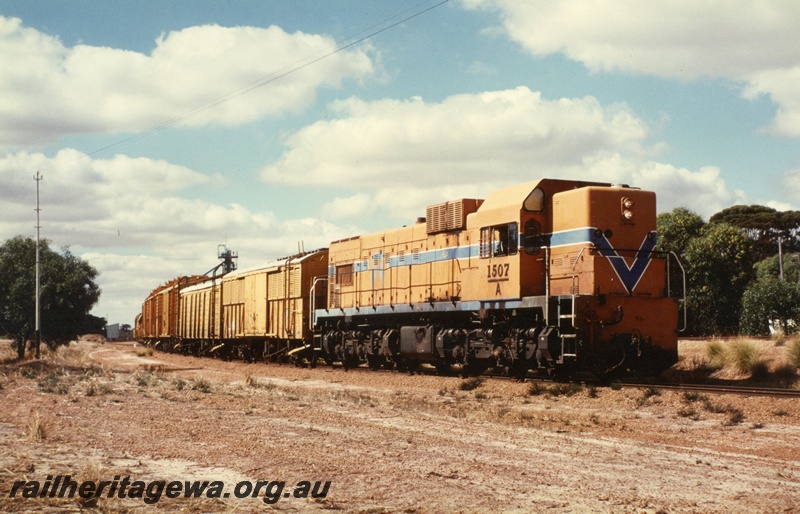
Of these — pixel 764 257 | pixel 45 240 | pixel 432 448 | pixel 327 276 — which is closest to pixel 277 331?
pixel 327 276

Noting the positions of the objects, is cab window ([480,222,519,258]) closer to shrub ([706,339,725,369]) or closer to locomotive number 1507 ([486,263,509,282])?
locomotive number 1507 ([486,263,509,282])

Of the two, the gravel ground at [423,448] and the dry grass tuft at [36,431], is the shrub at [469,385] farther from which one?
the dry grass tuft at [36,431]

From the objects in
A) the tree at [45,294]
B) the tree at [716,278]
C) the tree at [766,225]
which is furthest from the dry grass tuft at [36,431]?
the tree at [766,225]

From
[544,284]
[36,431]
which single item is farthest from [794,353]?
[36,431]

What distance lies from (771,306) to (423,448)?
98.3 feet

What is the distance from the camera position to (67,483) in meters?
7.27

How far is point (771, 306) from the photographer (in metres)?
35.0

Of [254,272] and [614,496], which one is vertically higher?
[254,272]

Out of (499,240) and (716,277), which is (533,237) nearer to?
(499,240)

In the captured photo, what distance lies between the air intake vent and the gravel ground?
6.04 metres

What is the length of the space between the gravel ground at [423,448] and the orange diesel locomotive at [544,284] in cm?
151

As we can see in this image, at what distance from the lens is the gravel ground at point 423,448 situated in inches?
279

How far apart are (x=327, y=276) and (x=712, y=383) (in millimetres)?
15602

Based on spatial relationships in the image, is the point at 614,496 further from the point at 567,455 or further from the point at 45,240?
the point at 45,240
